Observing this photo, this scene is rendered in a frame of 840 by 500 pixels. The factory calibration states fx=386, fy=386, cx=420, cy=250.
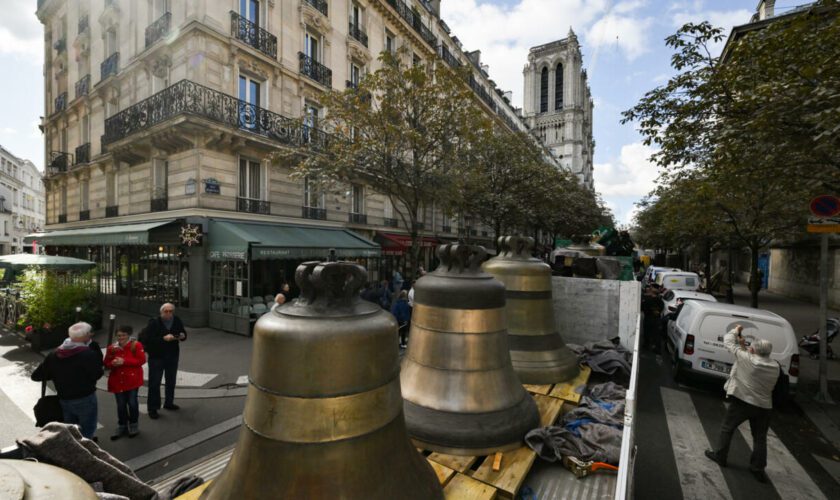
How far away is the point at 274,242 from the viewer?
13.2 meters

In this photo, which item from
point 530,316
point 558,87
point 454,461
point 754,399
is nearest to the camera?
point 454,461

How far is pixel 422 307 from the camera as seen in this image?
3.30 meters

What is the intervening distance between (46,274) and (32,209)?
65.5 metres

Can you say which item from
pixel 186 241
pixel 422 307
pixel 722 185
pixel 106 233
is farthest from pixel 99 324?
pixel 722 185

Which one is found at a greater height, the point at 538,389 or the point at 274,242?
the point at 274,242

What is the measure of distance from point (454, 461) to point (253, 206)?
1453 centimetres

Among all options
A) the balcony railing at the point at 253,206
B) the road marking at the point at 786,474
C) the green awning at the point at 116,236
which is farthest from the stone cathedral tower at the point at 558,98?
the road marking at the point at 786,474

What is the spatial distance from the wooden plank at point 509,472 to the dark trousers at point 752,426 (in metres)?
3.79

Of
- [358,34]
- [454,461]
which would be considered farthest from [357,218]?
[454,461]

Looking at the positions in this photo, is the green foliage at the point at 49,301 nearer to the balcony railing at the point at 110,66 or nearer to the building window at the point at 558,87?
the balcony railing at the point at 110,66

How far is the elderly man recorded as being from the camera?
4797mm

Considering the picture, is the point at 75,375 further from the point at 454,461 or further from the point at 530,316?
the point at 530,316

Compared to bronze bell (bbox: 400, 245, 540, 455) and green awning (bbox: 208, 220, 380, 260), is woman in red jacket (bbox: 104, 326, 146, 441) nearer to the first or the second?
bronze bell (bbox: 400, 245, 540, 455)

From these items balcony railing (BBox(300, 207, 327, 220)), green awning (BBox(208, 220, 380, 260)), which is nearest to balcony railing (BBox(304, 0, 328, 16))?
balcony railing (BBox(300, 207, 327, 220))
